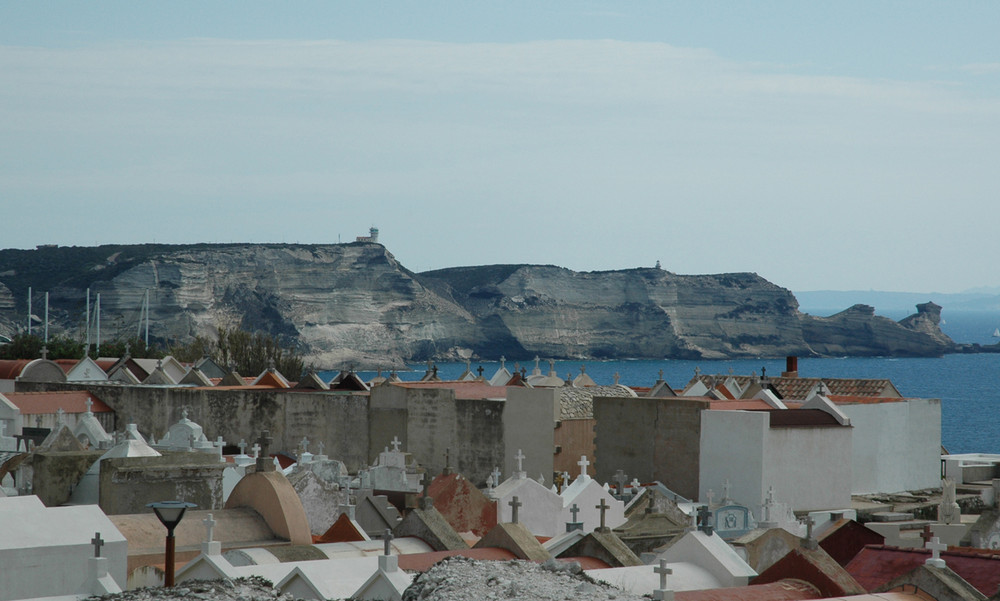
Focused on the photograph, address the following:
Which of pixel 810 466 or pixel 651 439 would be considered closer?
pixel 810 466

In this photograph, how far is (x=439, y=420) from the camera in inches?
1234

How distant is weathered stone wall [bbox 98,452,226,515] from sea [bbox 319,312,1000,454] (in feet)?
170

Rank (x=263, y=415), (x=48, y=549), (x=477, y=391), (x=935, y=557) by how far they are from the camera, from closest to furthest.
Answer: (x=935, y=557) < (x=48, y=549) < (x=477, y=391) < (x=263, y=415)

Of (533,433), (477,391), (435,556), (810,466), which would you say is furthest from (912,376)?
(435,556)

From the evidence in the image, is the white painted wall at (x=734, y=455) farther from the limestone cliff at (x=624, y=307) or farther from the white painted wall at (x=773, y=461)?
the limestone cliff at (x=624, y=307)

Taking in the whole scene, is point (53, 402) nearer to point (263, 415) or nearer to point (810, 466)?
point (263, 415)

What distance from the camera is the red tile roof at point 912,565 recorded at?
494 inches

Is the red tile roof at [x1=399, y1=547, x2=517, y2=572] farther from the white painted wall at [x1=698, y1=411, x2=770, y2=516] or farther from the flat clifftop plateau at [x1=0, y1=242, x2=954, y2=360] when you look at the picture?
the flat clifftop plateau at [x1=0, y1=242, x2=954, y2=360]

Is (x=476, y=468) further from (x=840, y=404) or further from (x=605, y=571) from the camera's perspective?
(x=605, y=571)

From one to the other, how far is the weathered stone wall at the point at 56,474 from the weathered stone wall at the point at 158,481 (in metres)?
1.06

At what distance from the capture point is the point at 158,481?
17688 millimetres

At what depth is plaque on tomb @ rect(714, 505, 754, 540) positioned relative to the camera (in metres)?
20.0

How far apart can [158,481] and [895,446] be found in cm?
1842

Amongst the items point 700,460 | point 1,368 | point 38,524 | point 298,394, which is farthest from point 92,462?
point 1,368
